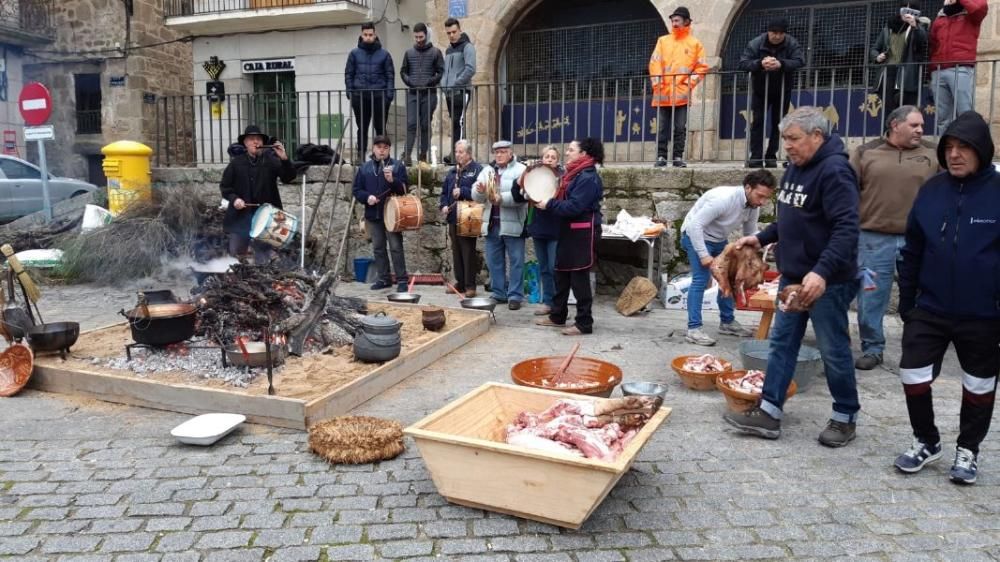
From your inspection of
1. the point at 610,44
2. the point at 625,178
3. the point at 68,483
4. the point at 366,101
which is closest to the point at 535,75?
the point at 610,44

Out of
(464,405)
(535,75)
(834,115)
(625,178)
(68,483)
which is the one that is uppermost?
(535,75)

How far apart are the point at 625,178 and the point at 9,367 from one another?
22.2ft

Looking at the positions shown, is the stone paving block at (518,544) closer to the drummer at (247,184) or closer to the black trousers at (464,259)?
the black trousers at (464,259)

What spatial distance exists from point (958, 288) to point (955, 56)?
5746mm

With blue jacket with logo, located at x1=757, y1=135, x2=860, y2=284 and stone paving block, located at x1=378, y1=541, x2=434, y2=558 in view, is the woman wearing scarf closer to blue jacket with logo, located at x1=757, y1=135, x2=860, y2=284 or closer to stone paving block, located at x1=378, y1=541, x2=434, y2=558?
blue jacket with logo, located at x1=757, y1=135, x2=860, y2=284

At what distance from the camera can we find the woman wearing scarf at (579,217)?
23.6ft

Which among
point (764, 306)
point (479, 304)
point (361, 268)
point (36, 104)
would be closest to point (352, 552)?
point (764, 306)

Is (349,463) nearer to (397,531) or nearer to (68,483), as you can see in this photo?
(397,531)

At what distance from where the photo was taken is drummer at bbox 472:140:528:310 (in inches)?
337

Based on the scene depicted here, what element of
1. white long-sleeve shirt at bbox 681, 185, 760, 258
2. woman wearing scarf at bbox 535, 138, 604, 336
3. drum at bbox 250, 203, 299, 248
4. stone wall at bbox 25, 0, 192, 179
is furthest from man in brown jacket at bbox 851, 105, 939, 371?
stone wall at bbox 25, 0, 192, 179

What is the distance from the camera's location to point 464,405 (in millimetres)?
4020

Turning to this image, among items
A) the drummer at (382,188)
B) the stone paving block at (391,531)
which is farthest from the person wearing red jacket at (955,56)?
the stone paving block at (391,531)

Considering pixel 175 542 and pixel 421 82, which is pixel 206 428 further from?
pixel 421 82

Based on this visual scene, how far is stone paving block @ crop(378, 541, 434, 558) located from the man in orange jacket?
7143 mm
